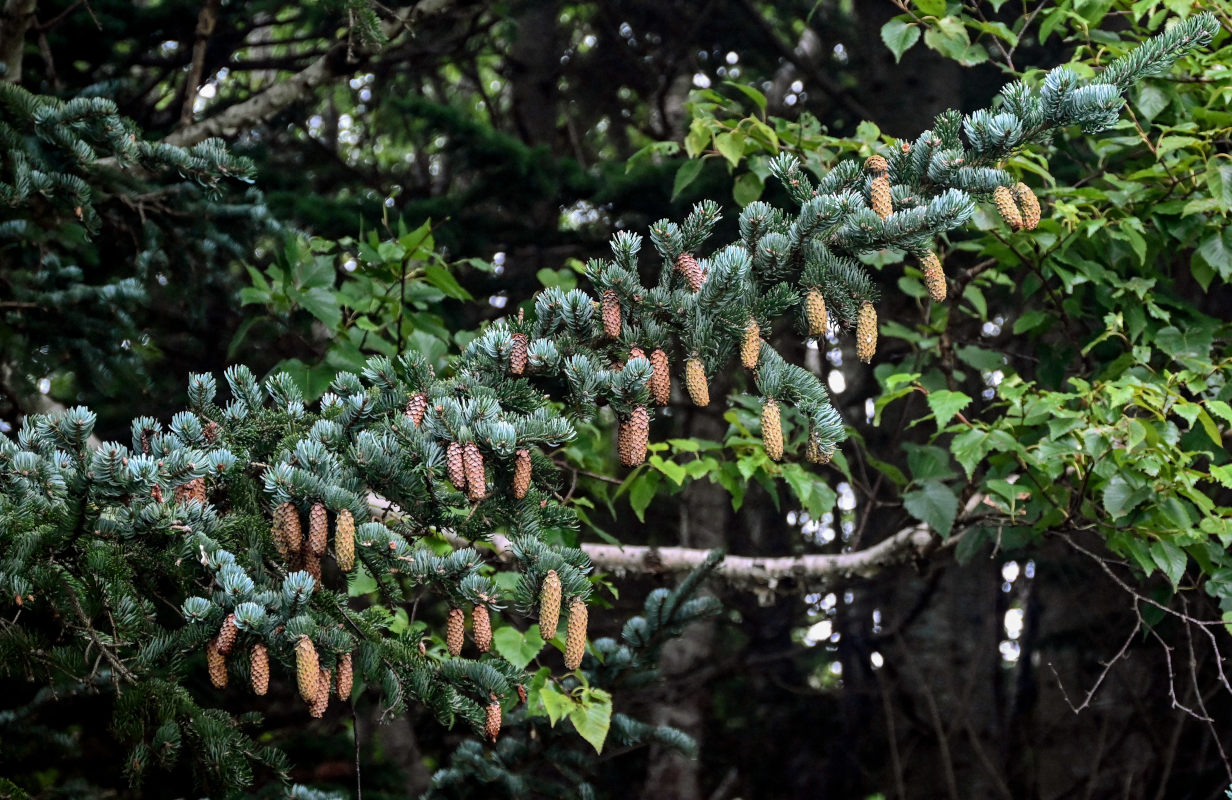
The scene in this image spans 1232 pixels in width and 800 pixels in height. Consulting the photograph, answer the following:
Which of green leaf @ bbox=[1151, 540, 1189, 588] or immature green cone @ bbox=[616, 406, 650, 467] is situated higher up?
immature green cone @ bbox=[616, 406, 650, 467]

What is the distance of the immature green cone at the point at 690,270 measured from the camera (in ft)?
6.66

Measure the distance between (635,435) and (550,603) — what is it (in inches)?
13.9

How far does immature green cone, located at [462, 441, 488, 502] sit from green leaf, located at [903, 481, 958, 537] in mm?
2094

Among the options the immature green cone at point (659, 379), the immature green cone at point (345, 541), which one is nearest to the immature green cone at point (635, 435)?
the immature green cone at point (659, 379)

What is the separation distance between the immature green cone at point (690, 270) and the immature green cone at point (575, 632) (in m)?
0.62

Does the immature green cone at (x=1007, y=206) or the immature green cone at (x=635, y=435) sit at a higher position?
the immature green cone at (x=1007, y=206)

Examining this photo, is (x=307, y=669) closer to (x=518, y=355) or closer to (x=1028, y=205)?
(x=518, y=355)

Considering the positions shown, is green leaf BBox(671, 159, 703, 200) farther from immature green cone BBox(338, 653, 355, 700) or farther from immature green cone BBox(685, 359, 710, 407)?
immature green cone BBox(338, 653, 355, 700)

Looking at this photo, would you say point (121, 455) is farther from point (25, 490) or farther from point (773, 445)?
point (773, 445)

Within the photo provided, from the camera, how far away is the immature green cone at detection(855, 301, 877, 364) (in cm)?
202

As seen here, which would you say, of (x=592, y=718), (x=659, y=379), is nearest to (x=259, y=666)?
(x=659, y=379)

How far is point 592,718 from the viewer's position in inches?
118

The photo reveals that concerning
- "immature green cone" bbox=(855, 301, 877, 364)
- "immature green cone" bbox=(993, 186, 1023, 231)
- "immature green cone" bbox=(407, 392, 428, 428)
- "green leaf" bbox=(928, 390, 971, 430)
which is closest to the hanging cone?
"immature green cone" bbox=(407, 392, 428, 428)

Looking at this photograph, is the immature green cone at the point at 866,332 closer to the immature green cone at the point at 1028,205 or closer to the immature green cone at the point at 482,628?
the immature green cone at the point at 1028,205
